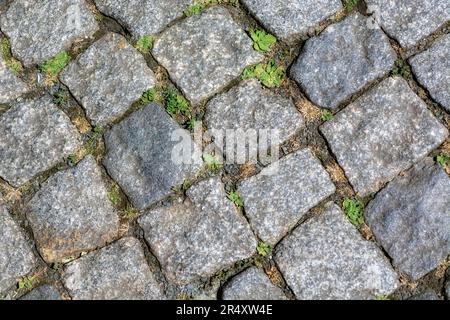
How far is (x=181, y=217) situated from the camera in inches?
119

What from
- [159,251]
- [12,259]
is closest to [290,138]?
[159,251]

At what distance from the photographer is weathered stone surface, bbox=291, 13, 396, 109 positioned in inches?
121

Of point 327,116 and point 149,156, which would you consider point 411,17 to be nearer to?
point 327,116

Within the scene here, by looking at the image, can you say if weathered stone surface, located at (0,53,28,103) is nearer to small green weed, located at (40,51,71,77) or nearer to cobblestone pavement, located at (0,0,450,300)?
cobblestone pavement, located at (0,0,450,300)

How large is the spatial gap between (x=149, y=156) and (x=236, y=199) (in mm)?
473

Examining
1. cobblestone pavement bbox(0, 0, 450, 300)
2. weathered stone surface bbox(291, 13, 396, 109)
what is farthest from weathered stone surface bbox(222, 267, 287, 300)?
weathered stone surface bbox(291, 13, 396, 109)

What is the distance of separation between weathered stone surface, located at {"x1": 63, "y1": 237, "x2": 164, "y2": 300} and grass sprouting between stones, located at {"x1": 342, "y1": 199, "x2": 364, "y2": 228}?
961mm

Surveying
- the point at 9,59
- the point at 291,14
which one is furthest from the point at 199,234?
the point at 9,59

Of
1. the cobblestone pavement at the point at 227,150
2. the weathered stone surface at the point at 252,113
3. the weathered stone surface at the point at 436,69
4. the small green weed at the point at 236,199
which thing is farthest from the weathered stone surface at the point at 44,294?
the weathered stone surface at the point at 436,69

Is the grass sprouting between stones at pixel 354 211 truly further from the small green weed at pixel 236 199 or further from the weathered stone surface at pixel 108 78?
the weathered stone surface at pixel 108 78

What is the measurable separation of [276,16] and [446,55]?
865mm

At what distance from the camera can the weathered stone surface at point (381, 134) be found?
3014 mm
